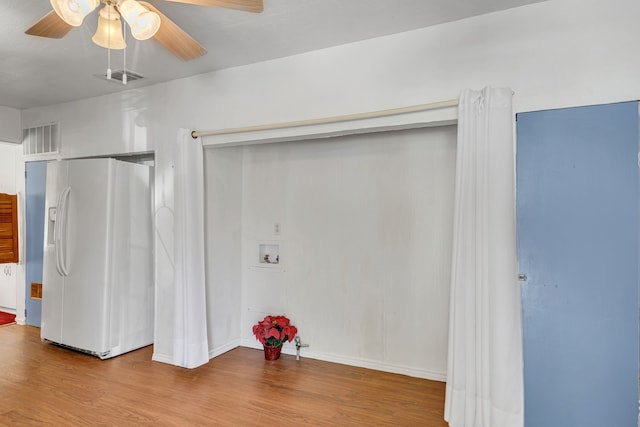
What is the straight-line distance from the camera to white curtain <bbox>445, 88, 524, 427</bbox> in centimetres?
240

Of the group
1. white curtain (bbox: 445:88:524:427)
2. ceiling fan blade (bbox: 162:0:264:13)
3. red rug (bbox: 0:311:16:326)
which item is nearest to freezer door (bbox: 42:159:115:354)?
red rug (bbox: 0:311:16:326)

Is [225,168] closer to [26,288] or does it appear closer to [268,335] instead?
[268,335]

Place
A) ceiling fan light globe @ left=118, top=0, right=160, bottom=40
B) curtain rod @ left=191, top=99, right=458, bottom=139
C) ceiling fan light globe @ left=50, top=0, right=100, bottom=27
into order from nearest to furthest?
ceiling fan light globe @ left=50, top=0, right=100, bottom=27 < ceiling fan light globe @ left=118, top=0, right=160, bottom=40 < curtain rod @ left=191, top=99, right=458, bottom=139

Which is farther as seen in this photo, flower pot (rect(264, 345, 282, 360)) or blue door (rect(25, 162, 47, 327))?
blue door (rect(25, 162, 47, 327))

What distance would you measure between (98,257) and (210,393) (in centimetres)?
171

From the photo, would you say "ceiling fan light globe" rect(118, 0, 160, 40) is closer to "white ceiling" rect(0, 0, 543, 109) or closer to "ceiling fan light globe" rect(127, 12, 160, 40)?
"ceiling fan light globe" rect(127, 12, 160, 40)

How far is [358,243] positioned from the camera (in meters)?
3.65

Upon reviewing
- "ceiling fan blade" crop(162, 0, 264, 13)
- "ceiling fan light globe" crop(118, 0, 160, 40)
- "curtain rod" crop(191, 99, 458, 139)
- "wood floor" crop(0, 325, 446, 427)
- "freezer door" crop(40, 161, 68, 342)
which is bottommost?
"wood floor" crop(0, 325, 446, 427)

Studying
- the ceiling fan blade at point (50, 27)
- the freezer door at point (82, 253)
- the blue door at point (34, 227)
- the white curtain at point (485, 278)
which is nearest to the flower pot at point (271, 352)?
the freezer door at point (82, 253)

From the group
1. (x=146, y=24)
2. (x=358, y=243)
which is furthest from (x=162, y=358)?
(x=146, y=24)

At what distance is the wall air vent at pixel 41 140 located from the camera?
4.77 m

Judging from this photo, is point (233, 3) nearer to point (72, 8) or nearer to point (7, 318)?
point (72, 8)

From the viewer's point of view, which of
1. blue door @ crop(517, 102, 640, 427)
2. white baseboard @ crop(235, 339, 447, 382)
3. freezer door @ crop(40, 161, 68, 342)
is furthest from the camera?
freezer door @ crop(40, 161, 68, 342)

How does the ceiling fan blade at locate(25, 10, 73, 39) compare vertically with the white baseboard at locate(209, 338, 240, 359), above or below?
above
